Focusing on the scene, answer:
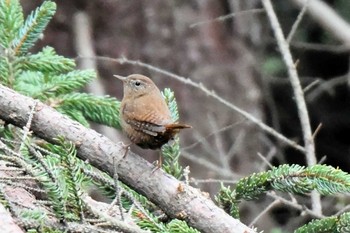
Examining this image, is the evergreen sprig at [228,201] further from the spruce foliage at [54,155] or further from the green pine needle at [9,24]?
the green pine needle at [9,24]

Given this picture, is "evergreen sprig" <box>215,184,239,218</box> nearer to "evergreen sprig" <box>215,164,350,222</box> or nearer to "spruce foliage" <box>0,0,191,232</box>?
"evergreen sprig" <box>215,164,350,222</box>

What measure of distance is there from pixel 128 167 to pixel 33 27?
758 mm

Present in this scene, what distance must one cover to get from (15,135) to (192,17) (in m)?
3.12

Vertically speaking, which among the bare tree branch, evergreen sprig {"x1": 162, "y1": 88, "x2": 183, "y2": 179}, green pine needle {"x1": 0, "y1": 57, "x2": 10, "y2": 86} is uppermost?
the bare tree branch

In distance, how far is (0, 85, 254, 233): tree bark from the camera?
1.75 m

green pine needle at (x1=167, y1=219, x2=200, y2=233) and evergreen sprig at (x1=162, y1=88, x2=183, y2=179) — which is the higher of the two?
evergreen sprig at (x1=162, y1=88, x2=183, y2=179)

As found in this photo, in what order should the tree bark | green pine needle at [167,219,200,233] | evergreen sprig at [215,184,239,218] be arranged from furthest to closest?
evergreen sprig at [215,184,239,218], the tree bark, green pine needle at [167,219,200,233]

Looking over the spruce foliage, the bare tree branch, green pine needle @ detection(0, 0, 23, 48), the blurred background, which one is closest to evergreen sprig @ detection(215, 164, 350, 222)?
the spruce foliage

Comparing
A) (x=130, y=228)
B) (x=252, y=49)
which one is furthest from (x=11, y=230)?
(x=252, y=49)

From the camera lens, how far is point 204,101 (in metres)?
5.13

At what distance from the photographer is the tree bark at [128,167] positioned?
5.73ft

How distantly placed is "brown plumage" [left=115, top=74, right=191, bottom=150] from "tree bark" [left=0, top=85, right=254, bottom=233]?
182mm

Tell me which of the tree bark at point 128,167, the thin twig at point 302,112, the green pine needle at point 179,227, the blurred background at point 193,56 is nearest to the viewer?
the green pine needle at point 179,227

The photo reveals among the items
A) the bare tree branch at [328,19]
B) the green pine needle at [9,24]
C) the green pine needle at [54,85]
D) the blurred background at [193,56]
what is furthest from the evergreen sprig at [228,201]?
the bare tree branch at [328,19]
